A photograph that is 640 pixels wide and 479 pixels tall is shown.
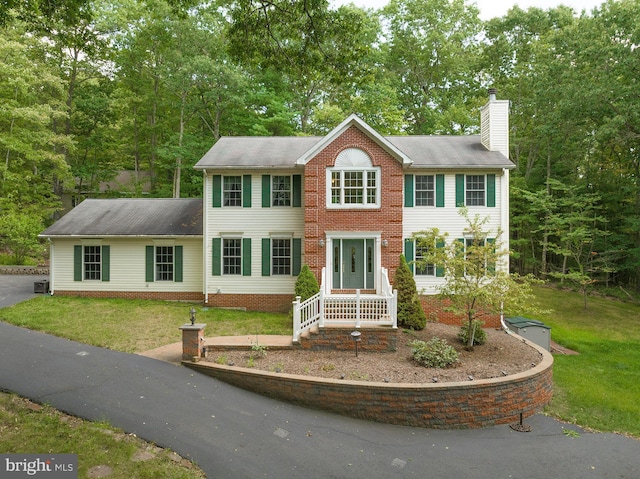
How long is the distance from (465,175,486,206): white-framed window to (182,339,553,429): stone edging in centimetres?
822

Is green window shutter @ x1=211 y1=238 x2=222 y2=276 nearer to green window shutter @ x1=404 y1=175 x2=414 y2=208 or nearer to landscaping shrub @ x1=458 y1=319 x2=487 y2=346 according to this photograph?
green window shutter @ x1=404 y1=175 x2=414 y2=208

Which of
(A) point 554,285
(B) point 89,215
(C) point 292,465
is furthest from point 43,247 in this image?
(A) point 554,285

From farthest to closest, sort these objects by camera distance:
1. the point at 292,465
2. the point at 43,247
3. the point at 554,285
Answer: the point at 554,285
the point at 43,247
the point at 292,465

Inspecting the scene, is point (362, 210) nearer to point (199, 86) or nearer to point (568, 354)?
point (568, 354)

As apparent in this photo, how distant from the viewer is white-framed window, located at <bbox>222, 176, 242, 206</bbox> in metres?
14.9

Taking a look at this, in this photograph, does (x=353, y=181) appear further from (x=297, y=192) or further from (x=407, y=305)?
(x=407, y=305)

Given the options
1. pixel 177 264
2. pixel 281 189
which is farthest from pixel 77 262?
pixel 281 189

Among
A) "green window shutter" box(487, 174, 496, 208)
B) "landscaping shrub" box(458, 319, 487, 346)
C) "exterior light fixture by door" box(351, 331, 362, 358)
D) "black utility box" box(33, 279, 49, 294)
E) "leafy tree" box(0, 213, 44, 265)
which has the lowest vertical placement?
"landscaping shrub" box(458, 319, 487, 346)

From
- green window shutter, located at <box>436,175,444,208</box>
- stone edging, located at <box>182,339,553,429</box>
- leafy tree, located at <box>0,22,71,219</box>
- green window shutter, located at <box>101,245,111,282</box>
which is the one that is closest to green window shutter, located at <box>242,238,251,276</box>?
green window shutter, located at <box>101,245,111,282</box>

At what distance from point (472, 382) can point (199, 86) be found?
2507cm

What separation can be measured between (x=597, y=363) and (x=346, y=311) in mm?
8926

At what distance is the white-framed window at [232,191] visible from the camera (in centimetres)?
1490

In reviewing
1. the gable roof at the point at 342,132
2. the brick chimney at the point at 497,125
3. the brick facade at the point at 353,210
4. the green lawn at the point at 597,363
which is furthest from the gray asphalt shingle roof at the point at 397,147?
the green lawn at the point at 597,363

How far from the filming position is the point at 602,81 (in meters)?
20.2
